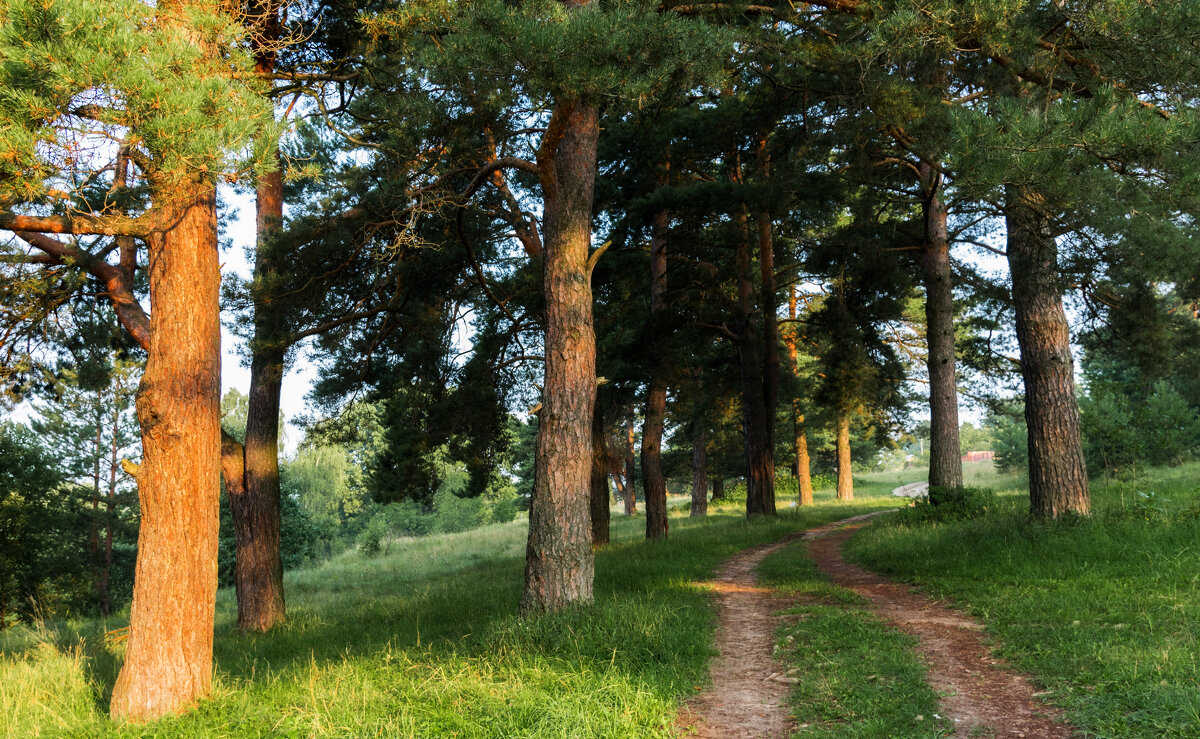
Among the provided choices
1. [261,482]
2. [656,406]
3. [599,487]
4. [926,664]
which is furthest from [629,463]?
[926,664]

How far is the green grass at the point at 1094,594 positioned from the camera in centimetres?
410

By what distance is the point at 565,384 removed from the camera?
23.8ft

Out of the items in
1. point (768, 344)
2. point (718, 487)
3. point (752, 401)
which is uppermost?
point (768, 344)

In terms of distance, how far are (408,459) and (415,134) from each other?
26.8 feet

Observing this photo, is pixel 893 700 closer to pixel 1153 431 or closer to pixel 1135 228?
pixel 1135 228

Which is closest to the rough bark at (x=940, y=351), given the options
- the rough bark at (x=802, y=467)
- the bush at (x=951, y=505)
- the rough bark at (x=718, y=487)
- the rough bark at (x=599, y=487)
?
the bush at (x=951, y=505)

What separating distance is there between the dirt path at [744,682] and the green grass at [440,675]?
167 mm

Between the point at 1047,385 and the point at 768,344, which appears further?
the point at 768,344

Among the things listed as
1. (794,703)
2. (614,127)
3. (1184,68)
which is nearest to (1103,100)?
(1184,68)

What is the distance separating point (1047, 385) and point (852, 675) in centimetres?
642

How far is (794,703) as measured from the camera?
473 cm

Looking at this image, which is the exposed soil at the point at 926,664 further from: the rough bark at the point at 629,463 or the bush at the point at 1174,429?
the rough bark at the point at 629,463

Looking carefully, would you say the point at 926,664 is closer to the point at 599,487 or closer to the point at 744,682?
the point at 744,682

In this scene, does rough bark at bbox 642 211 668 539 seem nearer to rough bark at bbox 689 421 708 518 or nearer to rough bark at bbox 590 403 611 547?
rough bark at bbox 590 403 611 547
